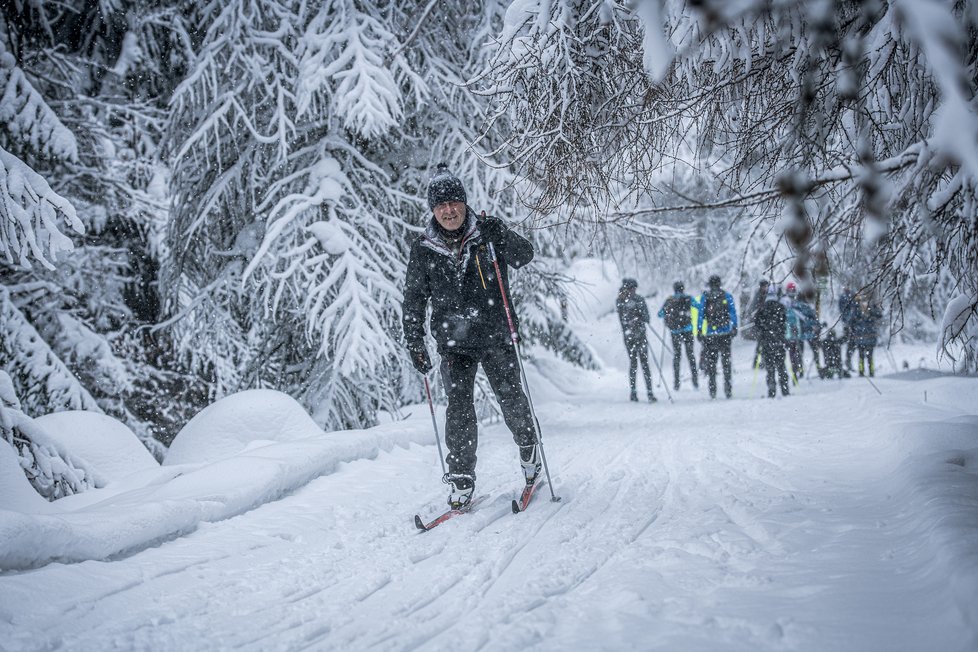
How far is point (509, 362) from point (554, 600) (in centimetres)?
201

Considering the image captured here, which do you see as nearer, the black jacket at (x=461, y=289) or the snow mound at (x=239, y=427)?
the black jacket at (x=461, y=289)

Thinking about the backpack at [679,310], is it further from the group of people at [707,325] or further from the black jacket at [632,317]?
the black jacket at [632,317]

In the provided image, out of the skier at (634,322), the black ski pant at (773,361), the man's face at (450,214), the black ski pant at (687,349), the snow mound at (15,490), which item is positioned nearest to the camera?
the snow mound at (15,490)

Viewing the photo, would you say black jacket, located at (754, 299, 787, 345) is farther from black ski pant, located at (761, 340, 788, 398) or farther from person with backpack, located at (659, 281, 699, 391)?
person with backpack, located at (659, 281, 699, 391)

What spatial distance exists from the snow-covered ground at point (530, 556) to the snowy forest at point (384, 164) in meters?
0.99

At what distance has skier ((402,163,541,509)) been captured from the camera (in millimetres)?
3828

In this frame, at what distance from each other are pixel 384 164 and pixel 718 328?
7.07 meters

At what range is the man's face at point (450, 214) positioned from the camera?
3812 millimetres

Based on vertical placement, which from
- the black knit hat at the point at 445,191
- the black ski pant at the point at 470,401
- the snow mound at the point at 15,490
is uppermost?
the black knit hat at the point at 445,191

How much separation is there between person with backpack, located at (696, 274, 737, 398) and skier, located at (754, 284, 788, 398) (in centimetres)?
78

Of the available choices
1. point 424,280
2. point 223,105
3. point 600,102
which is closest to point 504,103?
point 600,102

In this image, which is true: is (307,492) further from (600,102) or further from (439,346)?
(600,102)

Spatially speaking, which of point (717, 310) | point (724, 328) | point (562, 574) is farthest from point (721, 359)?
point (562, 574)

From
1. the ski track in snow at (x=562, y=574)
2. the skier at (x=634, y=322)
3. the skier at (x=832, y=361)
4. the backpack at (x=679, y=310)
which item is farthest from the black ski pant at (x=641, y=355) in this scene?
the ski track in snow at (x=562, y=574)
